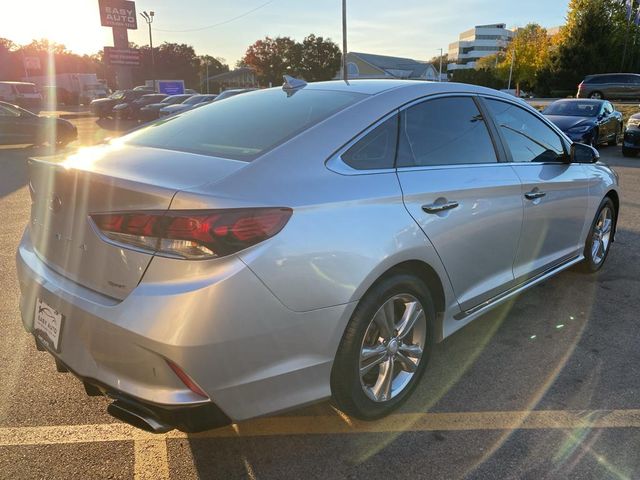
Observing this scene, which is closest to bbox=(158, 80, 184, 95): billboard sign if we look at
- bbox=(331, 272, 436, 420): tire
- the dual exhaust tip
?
bbox=(331, 272, 436, 420): tire

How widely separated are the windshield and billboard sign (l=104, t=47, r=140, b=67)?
38686 millimetres

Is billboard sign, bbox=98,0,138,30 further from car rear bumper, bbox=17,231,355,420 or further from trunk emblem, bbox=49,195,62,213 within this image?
car rear bumper, bbox=17,231,355,420

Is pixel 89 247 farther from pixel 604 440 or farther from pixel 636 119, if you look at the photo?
pixel 636 119

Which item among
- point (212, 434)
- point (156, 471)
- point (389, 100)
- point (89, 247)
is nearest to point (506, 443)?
point (212, 434)

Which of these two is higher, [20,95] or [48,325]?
[20,95]

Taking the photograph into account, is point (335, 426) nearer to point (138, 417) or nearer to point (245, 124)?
point (138, 417)

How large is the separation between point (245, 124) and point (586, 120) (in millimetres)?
12579

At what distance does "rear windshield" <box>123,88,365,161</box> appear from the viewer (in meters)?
2.39

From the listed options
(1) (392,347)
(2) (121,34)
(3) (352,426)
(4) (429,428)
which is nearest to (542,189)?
(1) (392,347)

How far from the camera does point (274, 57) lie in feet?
218

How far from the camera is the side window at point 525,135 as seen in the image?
133 inches

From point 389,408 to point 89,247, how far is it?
1.62 m

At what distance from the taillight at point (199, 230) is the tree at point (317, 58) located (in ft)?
219

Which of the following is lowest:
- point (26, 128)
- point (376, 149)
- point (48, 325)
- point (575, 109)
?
point (48, 325)
